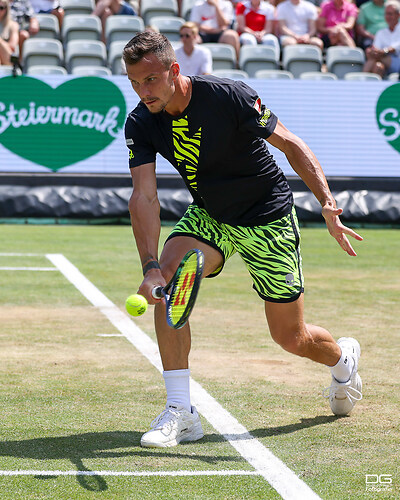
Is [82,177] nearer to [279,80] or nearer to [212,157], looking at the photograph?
[279,80]

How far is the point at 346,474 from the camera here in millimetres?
3809

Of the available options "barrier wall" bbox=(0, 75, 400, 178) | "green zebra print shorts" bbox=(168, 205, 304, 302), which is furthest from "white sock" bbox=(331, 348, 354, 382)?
"barrier wall" bbox=(0, 75, 400, 178)

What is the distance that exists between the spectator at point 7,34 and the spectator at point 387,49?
672 cm

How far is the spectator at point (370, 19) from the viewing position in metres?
18.2

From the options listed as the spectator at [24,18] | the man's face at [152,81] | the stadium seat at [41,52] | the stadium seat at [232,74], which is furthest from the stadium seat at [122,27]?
the man's face at [152,81]

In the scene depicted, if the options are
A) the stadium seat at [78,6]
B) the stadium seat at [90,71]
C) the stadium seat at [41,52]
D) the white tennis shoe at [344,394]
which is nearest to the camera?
the white tennis shoe at [344,394]

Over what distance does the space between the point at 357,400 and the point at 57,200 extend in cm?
1039

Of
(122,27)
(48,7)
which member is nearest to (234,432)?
(122,27)

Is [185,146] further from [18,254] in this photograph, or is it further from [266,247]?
[18,254]

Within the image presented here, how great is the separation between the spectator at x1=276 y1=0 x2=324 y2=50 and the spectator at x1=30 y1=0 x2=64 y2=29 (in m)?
4.30

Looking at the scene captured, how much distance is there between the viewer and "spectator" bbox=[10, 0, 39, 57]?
16688 millimetres

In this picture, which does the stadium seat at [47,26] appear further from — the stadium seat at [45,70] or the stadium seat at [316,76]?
the stadium seat at [316,76]

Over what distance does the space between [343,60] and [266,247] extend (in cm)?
1354

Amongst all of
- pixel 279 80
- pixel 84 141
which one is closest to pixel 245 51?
pixel 279 80
